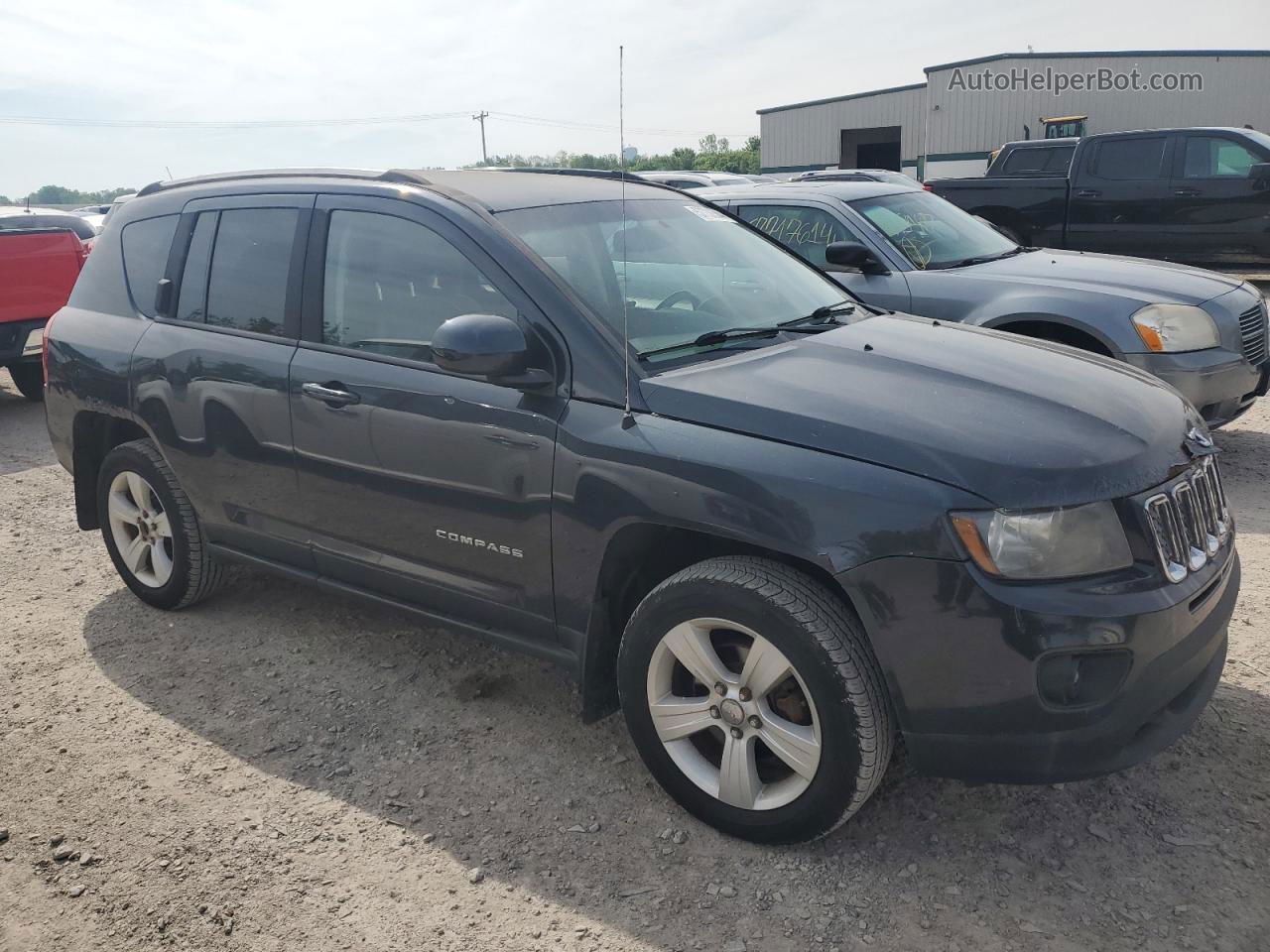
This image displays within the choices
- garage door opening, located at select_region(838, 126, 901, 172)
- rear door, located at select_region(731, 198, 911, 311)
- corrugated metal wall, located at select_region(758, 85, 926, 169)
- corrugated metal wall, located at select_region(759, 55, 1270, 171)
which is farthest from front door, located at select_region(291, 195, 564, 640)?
garage door opening, located at select_region(838, 126, 901, 172)

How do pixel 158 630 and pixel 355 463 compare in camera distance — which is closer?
pixel 355 463

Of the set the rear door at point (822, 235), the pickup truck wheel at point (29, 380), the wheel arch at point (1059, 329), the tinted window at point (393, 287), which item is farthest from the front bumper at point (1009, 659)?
the pickup truck wheel at point (29, 380)

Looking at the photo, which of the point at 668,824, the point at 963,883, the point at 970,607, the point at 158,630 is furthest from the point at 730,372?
the point at 158,630

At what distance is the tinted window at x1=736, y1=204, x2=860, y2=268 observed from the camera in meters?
6.55

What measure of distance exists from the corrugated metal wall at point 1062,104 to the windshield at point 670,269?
2528 cm

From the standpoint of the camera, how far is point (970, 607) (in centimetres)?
235

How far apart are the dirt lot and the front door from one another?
50 centimetres

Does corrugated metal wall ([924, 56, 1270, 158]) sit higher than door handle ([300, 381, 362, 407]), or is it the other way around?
corrugated metal wall ([924, 56, 1270, 158])

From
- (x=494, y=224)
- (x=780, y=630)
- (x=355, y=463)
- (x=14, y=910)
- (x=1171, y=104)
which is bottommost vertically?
(x=14, y=910)

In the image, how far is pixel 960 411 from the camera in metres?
2.67

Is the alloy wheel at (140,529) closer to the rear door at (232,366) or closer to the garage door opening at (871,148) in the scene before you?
the rear door at (232,366)

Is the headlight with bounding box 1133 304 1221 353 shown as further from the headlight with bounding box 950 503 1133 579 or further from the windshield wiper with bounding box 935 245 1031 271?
the headlight with bounding box 950 503 1133 579

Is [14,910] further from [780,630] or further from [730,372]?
[730,372]

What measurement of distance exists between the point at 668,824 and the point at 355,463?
1.54 m
